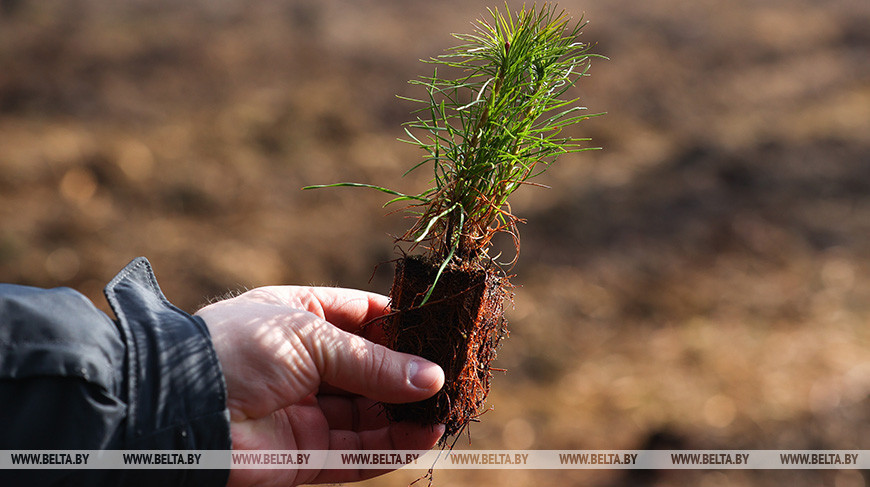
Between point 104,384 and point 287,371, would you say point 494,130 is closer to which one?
point 287,371

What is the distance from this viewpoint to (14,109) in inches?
178

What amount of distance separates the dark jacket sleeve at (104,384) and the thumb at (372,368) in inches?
9.1

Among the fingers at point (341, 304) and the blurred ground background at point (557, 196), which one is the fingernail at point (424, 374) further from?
the blurred ground background at point (557, 196)

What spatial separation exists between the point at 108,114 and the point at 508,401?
3466 mm

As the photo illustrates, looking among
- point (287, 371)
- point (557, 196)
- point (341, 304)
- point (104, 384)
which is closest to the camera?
point (104, 384)

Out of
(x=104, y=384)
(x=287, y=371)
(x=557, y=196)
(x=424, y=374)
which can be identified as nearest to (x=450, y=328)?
(x=424, y=374)

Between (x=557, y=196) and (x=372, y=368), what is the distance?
3558 mm

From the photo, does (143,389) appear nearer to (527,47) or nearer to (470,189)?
(470,189)

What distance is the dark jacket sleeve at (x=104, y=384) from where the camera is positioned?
3.37ft

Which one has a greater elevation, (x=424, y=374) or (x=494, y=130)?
(x=494, y=130)

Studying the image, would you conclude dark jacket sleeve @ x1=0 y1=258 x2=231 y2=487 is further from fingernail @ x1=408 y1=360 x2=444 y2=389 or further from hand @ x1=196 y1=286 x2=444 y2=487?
fingernail @ x1=408 y1=360 x2=444 y2=389

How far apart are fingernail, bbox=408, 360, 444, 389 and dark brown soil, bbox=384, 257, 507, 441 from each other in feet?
0.14

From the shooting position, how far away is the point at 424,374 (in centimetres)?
129

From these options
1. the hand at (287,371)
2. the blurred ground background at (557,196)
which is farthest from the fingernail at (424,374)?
the blurred ground background at (557,196)
